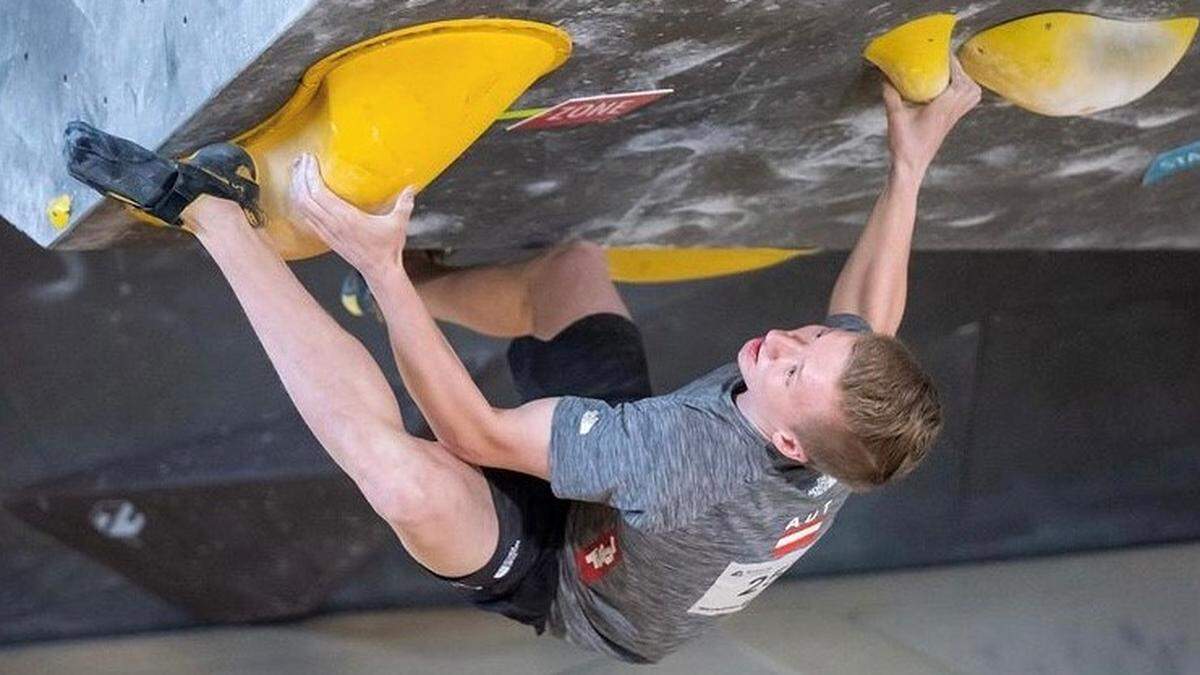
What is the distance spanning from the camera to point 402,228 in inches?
60.5

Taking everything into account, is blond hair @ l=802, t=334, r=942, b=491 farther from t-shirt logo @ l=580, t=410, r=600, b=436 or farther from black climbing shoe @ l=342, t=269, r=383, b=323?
black climbing shoe @ l=342, t=269, r=383, b=323

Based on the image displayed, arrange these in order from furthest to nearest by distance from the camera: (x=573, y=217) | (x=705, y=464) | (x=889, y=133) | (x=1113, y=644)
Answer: (x=1113, y=644) < (x=573, y=217) < (x=889, y=133) < (x=705, y=464)

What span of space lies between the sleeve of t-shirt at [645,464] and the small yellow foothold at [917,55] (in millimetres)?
398

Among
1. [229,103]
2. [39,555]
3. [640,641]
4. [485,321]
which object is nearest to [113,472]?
[39,555]

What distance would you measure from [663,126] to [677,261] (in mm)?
584

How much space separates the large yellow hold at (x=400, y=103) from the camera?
142 cm

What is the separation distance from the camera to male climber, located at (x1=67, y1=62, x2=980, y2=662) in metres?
1.52

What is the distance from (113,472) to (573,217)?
40.6 inches

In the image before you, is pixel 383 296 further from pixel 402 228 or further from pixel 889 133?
pixel 889 133

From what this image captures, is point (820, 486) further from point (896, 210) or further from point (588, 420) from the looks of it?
point (896, 210)

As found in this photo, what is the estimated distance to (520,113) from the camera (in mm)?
1628

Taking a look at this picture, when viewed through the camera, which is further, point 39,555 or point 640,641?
point 39,555

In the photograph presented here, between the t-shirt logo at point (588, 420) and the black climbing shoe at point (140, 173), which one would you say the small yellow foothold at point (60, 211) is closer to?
the black climbing shoe at point (140, 173)

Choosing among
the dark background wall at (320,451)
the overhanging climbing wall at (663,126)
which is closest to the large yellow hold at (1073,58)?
the overhanging climbing wall at (663,126)
